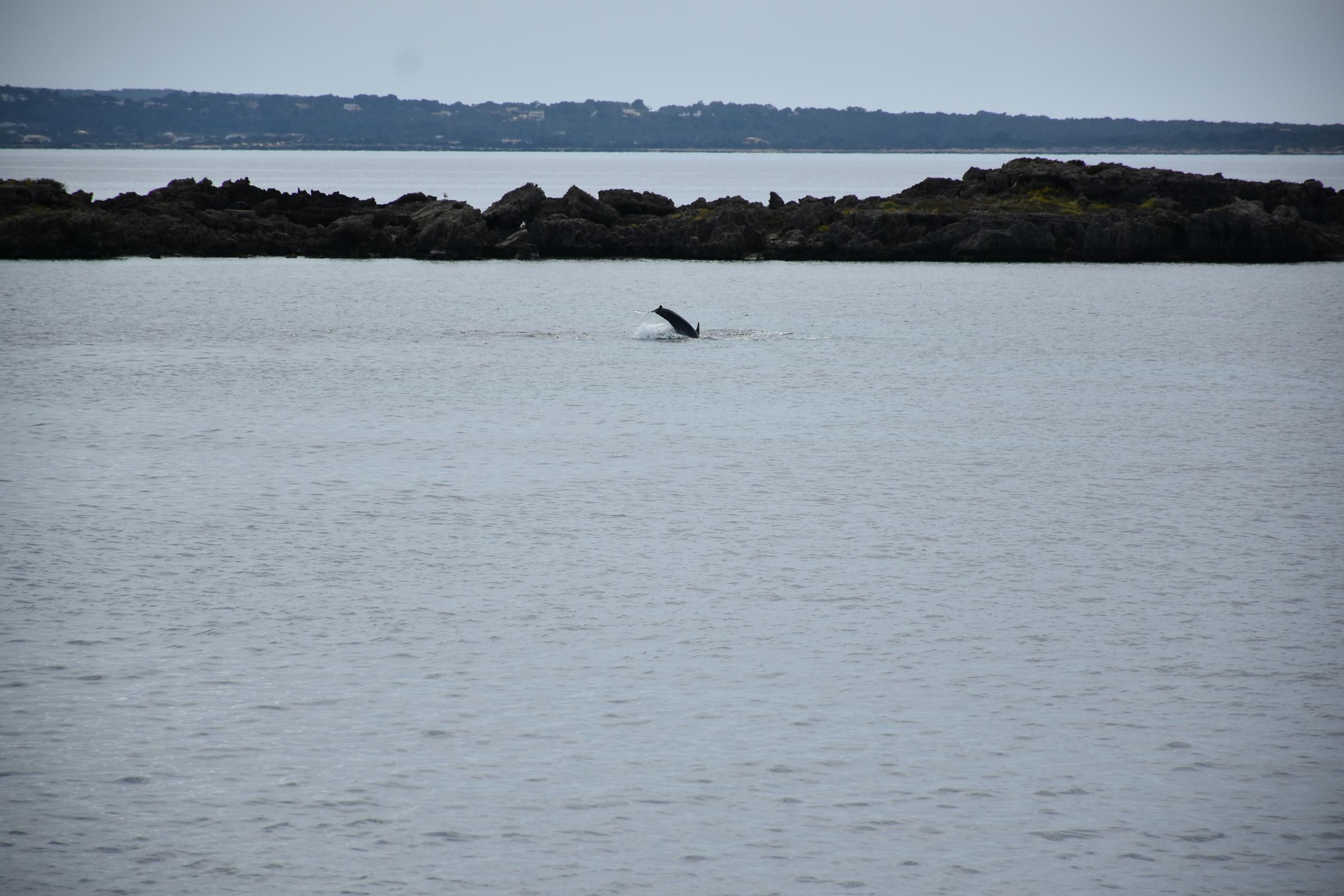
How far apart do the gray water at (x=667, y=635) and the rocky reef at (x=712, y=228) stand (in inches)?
1456

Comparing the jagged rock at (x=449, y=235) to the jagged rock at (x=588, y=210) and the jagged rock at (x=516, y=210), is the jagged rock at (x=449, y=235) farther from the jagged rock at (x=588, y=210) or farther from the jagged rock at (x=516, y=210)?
the jagged rock at (x=588, y=210)

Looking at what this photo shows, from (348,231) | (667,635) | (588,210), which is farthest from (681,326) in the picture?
(348,231)

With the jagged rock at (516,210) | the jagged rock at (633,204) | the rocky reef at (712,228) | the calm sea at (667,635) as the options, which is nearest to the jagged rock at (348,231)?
the rocky reef at (712,228)

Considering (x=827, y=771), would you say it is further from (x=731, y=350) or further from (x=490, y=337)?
(x=490, y=337)

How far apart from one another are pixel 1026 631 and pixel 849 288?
152 ft

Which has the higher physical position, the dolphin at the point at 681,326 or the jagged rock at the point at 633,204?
the jagged rock at the point at 633,204

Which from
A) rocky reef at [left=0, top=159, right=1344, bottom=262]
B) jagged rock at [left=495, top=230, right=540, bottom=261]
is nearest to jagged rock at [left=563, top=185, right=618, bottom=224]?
rocky reef at [left=0, top=159, right=1344, bottom=262]

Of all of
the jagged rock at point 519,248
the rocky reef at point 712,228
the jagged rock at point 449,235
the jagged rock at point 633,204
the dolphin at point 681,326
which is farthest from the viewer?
the jagged rock at point 633,204

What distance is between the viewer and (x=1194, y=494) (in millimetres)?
22031

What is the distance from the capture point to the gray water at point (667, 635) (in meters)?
9.82

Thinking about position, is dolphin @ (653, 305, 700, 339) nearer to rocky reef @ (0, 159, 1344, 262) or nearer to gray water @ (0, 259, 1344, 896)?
gray water @ (0, 259, 1344, 896)

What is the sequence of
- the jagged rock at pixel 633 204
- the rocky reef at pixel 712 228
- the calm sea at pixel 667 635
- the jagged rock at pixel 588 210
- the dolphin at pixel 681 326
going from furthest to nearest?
the jagged rock at pixel 633 204 → the jagged rock at pixel 588 210 → the rocky reef at pixel 712 228 → the dolphin at pixel 681 326 → the calm sea at pixel 667 635

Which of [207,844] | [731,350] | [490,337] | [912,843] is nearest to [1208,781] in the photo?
[912,843]

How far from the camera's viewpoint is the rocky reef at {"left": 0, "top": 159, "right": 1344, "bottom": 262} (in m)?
70.1
